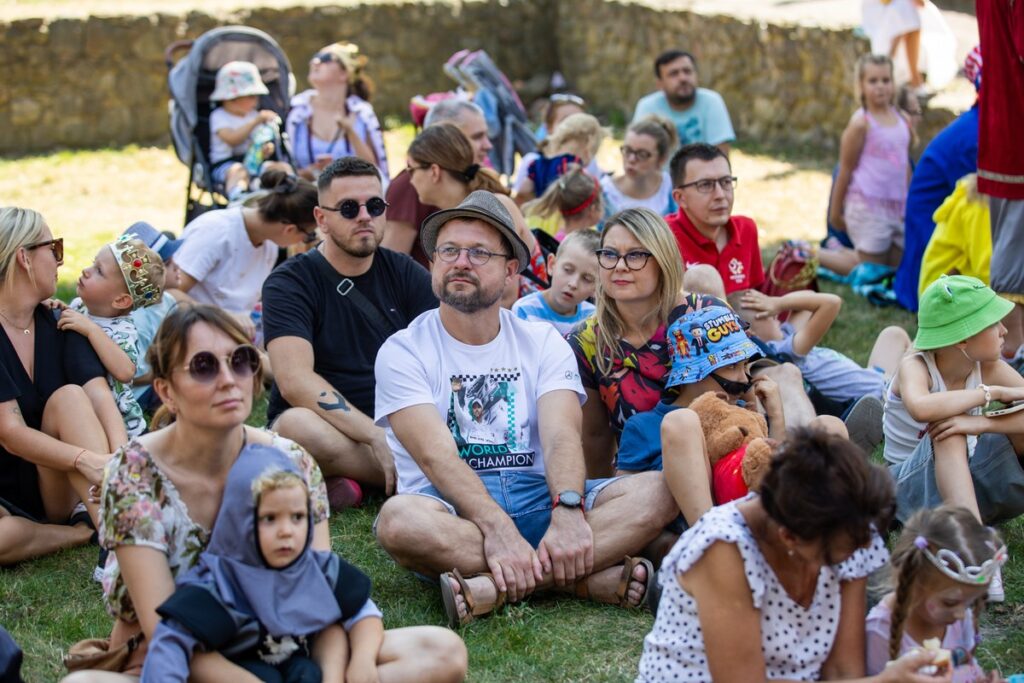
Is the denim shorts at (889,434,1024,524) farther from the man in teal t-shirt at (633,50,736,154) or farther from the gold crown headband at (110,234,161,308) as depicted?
the man in teal t-shirt at (633,50,736,154)

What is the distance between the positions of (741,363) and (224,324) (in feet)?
6.78

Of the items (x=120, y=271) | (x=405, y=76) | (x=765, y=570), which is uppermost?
(x=405, y=76)

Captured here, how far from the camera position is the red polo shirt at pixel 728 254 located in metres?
5.78

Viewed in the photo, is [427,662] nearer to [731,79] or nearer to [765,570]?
[765,570]

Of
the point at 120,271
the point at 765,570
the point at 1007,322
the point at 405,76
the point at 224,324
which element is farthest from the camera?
the point at 405,76

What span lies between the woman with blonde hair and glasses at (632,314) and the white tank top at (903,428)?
77cm

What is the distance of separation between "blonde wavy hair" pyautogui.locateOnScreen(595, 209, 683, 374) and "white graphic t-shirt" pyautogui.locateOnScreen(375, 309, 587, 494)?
250 millimetres

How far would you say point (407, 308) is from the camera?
520cm

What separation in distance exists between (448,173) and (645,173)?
5.99 feet

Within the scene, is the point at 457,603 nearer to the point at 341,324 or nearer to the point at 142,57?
the point at 341,324

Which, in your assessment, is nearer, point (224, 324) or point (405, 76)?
point (224, 324)

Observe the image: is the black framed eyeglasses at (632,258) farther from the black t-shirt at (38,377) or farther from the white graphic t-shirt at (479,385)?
the black t-shirt at (38,377)

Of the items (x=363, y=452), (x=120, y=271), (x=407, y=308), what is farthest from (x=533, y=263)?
(x=120, y=271)

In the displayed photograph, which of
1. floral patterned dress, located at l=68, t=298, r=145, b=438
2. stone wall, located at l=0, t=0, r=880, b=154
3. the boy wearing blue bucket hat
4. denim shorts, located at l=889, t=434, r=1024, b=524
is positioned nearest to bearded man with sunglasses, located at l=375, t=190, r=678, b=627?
the boy wearing blue bucket hat
